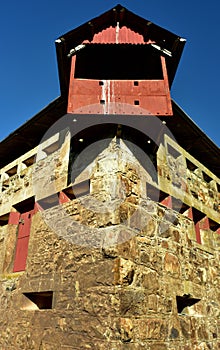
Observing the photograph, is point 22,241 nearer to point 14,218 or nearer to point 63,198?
point 14,218

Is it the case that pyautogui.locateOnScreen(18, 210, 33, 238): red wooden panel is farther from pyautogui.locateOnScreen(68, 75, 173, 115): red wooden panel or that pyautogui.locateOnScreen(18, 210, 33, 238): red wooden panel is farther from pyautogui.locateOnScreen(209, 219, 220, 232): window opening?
pyautogui.locateOnScreen(209, 219, 220, 232): window opening

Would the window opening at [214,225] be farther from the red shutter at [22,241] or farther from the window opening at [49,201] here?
the red shutter at [22,241]

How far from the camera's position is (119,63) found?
550 centimetres

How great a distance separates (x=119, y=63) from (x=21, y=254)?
14.3 ft

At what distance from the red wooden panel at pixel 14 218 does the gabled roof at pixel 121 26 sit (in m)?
3.46

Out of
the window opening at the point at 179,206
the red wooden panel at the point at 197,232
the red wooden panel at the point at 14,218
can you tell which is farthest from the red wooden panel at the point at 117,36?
the red wooden panel at the point at 197,232

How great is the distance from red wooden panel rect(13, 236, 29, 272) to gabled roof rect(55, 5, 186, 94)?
3763mm

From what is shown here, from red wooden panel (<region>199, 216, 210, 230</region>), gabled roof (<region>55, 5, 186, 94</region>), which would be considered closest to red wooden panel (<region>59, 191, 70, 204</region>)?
gabled roof (<region>55, 5, 186, 94</region>)

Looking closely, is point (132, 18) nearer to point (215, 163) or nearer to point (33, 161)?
point (33, 161)

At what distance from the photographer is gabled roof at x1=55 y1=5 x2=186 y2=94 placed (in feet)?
16.6

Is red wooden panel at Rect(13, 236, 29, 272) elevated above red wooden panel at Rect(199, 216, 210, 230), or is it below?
below

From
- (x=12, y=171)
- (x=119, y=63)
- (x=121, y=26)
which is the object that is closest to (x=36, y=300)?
(x=12, y=171)

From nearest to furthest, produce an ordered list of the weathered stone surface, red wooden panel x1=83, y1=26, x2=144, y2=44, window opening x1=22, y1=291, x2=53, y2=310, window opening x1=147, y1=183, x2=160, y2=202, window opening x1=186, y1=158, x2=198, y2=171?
the weathered stone surface → window opening x1=22, y1=291, x2=53, y2=310 → window opening x1=147, y1=183, x2=160, y2=202 → red wooden panel x1=83, y1=26, x2=144, y2=44 → window opening x1=186, y1=158, x2=198, y2=171

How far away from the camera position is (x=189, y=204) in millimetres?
5777
